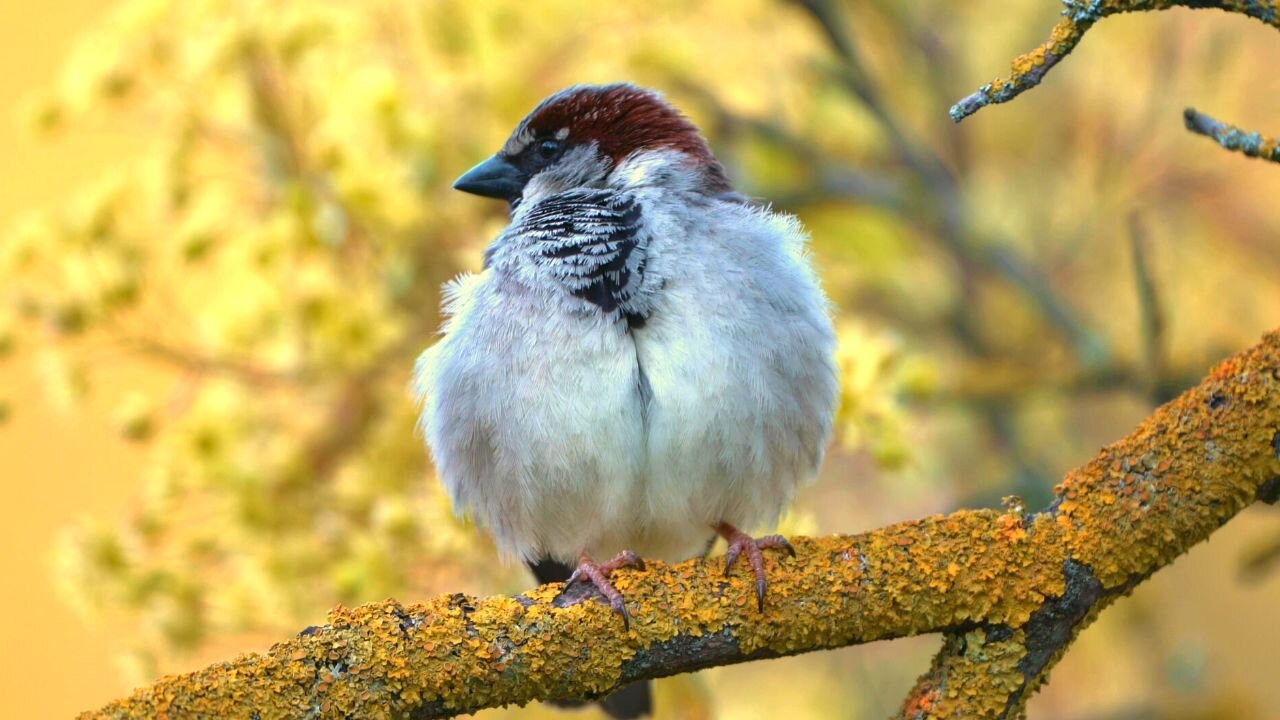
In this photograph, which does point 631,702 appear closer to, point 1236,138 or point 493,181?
point 493,181

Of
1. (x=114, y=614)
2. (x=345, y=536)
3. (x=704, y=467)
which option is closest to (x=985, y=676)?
(x=704, y=467)

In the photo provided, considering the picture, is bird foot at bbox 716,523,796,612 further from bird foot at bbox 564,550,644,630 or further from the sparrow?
the sparrow

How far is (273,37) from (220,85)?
0.74 feet

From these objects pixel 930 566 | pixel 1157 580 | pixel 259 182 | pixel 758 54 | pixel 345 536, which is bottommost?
pixel 930 566

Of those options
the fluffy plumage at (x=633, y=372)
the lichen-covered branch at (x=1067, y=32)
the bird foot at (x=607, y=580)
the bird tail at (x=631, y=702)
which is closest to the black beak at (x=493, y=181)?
the fluffy plumage at (x=633, y=372)

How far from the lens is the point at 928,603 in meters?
2.08

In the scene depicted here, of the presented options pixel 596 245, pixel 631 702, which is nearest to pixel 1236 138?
pixel 596 245

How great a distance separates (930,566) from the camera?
210 centimetres

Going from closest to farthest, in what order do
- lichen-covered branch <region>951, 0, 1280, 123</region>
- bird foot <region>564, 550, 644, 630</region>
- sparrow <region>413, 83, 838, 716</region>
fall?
lichen-covered branch <region>951, 0, 1280, 123</region> < bird foot <region>564, 550, 644, 630</region> < sparrow <region>413, 83, 838, 716</region>

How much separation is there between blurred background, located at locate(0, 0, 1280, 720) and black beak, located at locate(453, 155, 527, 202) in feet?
0.44

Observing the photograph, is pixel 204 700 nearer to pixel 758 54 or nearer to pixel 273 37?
pixel 273 37

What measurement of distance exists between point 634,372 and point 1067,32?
122cm

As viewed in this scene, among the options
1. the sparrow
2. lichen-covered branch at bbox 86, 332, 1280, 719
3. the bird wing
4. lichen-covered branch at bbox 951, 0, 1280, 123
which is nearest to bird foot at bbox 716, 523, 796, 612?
lichen-covered branch at bbox 86, 332, 1280, 719

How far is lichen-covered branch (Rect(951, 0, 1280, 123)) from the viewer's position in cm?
181
